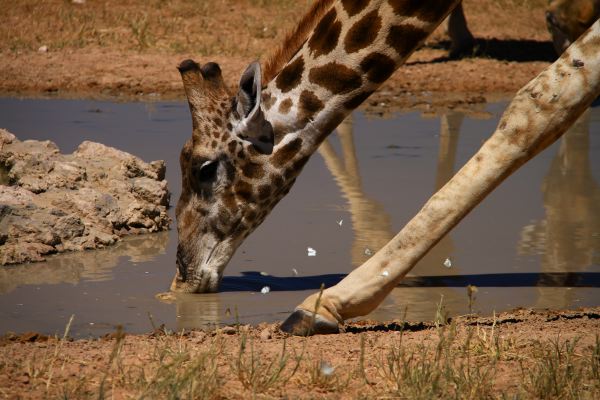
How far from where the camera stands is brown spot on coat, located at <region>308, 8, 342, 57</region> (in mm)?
6207

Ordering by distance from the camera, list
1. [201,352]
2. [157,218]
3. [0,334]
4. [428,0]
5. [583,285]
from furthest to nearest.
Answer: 1. [157,218]
2. [583,285]
3. [428,0]
4. [0,334]
5. [201,352]

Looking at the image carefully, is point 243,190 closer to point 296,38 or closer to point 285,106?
point 285,106

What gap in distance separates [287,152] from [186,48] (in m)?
10.5

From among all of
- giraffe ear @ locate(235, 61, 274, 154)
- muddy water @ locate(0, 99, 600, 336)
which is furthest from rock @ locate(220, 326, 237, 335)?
giraffe ear @ locate(235, 61, 274, 154)

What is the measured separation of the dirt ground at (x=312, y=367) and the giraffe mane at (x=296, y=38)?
182 cm

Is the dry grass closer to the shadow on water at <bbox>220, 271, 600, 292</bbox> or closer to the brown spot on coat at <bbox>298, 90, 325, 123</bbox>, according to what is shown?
the shadow on water at <bbox>220, 271, 600, 292</bbox>

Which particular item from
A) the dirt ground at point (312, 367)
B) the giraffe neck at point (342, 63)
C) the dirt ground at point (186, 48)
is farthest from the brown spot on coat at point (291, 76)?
the dirt ground at point (186, 48)

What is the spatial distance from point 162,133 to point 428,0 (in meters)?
5.34

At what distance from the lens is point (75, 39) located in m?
17.1

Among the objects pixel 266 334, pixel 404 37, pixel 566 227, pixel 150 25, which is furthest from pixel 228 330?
pixel 150 25

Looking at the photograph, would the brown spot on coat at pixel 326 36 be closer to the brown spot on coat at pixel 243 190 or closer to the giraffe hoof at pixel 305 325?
the brown spot on coat at pixel 243 190

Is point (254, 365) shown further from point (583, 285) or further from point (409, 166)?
point (409, 166)

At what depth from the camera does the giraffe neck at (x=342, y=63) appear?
6.13 meters

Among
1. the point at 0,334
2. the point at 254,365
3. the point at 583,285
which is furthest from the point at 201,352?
the point at 583,285
